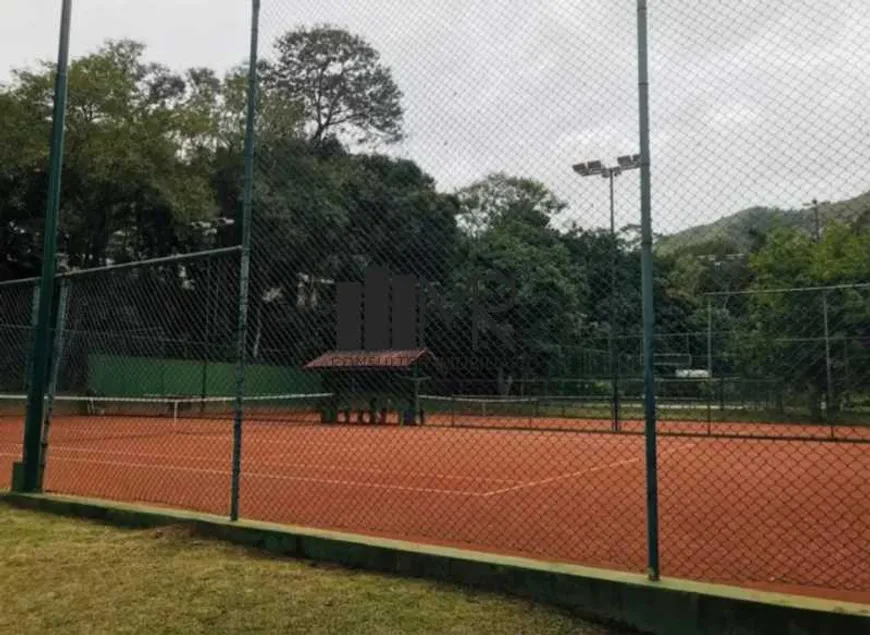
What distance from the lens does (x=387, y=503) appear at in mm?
7789

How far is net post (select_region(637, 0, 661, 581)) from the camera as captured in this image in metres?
3.95

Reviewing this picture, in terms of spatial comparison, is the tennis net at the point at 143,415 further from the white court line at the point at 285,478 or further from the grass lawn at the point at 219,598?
the grass lawn at the point at 219,598

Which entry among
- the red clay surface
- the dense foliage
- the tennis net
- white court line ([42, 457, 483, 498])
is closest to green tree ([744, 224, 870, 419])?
the dense foliage

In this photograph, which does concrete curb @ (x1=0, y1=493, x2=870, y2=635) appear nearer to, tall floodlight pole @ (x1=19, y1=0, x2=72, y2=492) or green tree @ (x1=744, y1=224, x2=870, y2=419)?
tall floodlight pole @ (x1=19, y1=0, x2=72, y2=492)

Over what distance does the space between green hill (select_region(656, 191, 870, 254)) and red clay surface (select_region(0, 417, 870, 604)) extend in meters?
1.96

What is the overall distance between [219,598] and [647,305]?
2708 millimetres

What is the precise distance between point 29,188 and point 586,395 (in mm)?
19513

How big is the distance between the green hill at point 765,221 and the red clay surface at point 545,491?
6.45ft

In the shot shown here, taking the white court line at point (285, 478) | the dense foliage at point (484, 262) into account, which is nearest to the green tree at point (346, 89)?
the dense foliage at point (484, 262)

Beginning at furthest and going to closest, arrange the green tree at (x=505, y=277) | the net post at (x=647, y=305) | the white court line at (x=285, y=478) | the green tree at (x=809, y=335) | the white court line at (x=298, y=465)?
the green tree at (x=809, y=335), the white court line at (x=298, y=465), the white court line at (x=285, y=478), the green tree at (x=505, y=277), the net post at (x=647, y=305)

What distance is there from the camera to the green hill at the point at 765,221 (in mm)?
3742

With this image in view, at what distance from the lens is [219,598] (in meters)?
4.21

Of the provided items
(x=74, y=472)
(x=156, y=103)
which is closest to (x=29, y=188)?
(x=156, y=103)

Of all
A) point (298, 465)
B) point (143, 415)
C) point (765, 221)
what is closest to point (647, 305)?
point (765, 221)
